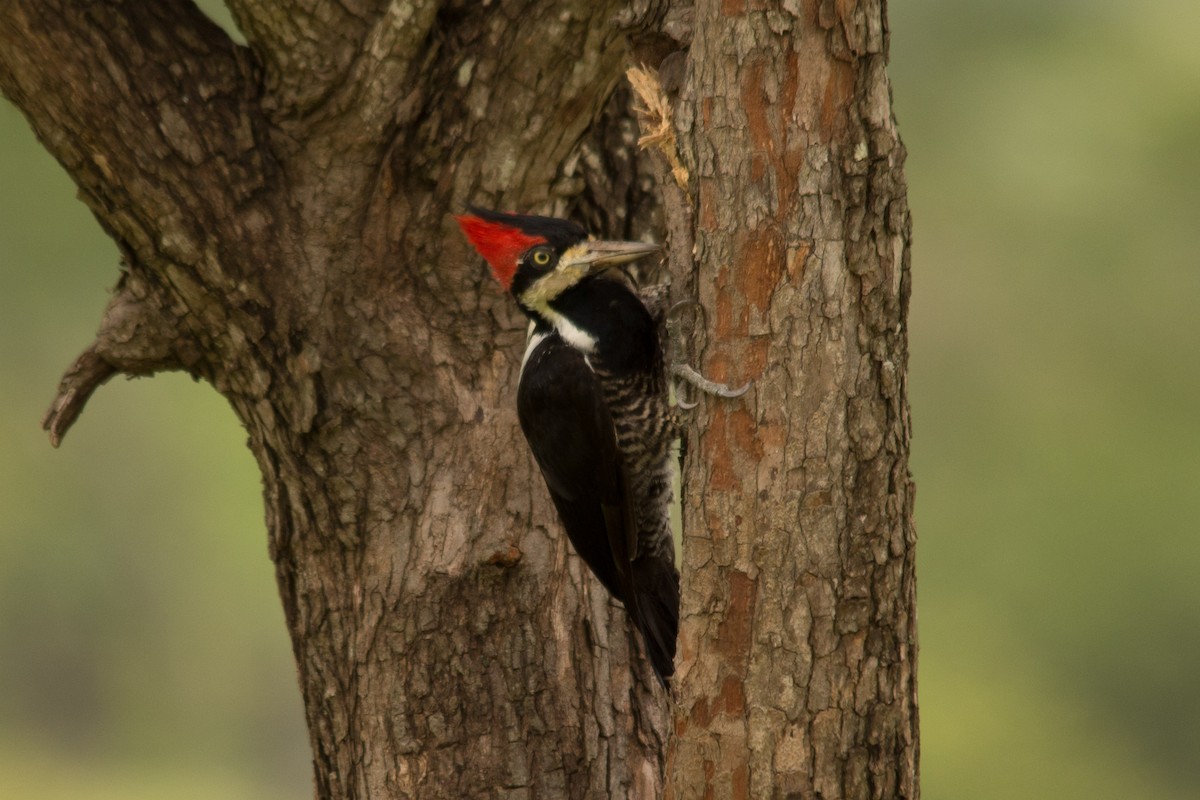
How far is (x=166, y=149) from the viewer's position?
122 inches

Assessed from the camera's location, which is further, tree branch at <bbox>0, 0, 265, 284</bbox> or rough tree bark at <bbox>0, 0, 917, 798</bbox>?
tree branch at <bbox>0, 0, 265, 284</bbox>

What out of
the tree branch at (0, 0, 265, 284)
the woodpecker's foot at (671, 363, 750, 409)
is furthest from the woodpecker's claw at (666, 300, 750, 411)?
the tree branch at (0, 0, 265, 284)

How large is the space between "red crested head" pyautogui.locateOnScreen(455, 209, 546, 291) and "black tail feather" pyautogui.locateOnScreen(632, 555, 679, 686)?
89 cm

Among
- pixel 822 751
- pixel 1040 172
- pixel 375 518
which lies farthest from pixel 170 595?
pixel 822 751

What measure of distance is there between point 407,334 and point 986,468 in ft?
34.0

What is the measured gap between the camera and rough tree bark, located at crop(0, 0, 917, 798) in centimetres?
263

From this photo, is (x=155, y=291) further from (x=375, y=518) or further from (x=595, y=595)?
(x=595, y=595)

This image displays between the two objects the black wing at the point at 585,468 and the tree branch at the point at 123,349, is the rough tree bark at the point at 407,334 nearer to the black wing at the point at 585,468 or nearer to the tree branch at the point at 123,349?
the tree branch at the point at 123,349

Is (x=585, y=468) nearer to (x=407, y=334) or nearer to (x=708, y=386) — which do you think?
(x=407, y=334)

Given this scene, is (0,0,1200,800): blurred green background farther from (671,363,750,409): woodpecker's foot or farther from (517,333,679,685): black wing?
(671,363,750,409): woodpecker's foot

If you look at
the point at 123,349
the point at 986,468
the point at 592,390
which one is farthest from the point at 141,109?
the point at 986,468

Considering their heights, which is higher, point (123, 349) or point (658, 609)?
point (123, 349)

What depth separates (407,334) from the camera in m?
3.32

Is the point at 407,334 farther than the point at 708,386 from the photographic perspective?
Yes
